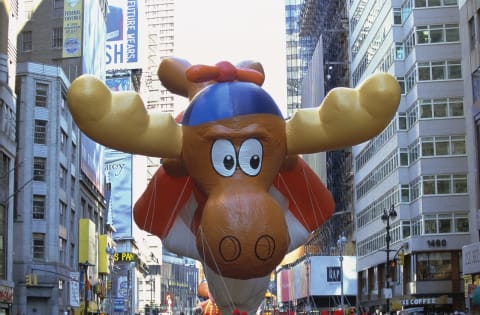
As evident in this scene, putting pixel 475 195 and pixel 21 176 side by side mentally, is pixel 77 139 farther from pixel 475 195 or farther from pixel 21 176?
pixel 475 195

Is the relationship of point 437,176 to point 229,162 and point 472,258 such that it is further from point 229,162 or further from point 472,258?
point 229,162

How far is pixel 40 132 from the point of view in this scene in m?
57.2

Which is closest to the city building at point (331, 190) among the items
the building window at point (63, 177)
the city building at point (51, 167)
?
the city building at point (51, 167)

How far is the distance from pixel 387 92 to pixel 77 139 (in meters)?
57.0

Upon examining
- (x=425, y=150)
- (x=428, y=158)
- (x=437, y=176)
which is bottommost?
(x=437, y=176)

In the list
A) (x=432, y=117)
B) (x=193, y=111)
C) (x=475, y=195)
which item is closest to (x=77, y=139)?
(x=432, y=117)

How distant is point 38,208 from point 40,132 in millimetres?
4990

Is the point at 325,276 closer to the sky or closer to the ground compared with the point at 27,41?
closer to the ground

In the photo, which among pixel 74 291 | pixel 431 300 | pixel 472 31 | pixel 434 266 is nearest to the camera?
pixel 472 31

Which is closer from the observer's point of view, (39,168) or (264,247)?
(264,247)

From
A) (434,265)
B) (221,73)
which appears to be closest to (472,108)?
(434,265)

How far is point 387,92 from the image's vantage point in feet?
39.7

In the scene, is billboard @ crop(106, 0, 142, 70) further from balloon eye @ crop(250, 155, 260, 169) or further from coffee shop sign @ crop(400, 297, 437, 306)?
balloon eye @ crop(250, 155, 260, 169)

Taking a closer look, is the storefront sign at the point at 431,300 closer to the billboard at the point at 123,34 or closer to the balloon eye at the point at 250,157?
the balloon eye at the point at 250,157
